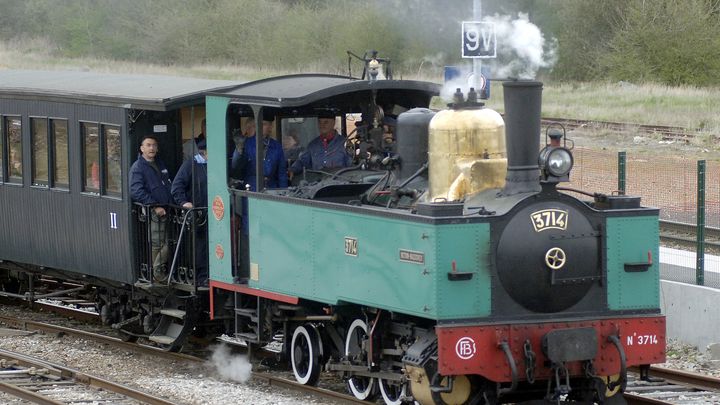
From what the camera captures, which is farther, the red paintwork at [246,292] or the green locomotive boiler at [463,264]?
the red paintwork at [246,292]

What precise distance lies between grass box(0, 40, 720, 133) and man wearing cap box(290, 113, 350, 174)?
14801mm

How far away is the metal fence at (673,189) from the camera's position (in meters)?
12.2

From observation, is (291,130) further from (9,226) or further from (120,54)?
(120,54)

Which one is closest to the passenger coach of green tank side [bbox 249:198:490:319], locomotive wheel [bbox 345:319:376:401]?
green tank side [bbox 249:198:490:319]

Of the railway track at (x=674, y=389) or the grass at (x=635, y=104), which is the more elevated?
the grass at (x=635, y=104)

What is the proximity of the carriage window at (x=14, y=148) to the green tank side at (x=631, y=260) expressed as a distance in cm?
740

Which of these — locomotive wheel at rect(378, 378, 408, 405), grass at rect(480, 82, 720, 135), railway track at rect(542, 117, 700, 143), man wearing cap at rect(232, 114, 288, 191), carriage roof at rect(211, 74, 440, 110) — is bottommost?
locomotive wheel at rect(378, 378, 408, 405)

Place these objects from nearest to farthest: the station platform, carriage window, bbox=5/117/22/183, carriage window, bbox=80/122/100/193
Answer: the station platform < carriage window, bbox=80/122/100/193 < carriage window, bbox=5/117/22/183

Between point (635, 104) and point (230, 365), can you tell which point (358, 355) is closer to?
point (230, 365)

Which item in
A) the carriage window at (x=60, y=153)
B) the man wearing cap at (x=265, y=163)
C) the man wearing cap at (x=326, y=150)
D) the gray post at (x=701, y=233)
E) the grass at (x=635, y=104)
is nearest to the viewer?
the man wearing cap at (x=265, y=163)

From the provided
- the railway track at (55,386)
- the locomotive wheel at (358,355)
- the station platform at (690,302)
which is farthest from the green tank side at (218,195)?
the station platform at (690,302)

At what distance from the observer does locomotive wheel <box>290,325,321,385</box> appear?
10.2 m

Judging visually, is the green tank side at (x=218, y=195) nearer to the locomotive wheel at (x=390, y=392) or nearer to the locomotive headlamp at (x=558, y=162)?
the locomotive wheel at (x=390, y=392)

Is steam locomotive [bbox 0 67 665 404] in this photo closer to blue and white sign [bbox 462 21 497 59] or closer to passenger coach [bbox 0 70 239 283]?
passenger coach [bbox 0 70 239 283]
